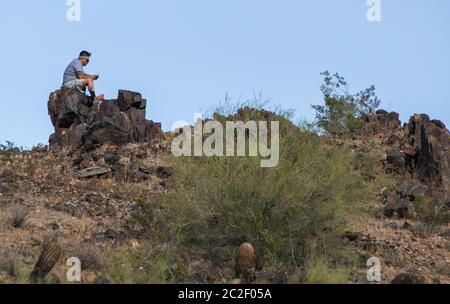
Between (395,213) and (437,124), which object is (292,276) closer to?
(395,213)

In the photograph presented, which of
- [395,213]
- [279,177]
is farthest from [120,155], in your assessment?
[279,177]

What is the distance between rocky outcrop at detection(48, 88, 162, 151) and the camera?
22.3m

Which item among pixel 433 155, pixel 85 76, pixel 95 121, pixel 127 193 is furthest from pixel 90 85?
pixel 433 155

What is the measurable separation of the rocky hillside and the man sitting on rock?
0.31 metres

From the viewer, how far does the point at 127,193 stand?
18109 millimetres

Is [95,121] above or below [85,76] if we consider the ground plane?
below

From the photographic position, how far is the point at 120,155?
2128 cm

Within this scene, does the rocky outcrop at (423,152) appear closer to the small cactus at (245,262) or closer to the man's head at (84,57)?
the man's head at (84,57)

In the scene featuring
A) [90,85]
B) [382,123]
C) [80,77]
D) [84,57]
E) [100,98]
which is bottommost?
[382,123]

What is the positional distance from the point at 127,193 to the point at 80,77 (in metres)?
6.14

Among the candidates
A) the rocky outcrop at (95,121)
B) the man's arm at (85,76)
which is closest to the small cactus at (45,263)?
the rocky outcrop at (95,121)

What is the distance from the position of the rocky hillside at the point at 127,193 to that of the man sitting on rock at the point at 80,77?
0.31m

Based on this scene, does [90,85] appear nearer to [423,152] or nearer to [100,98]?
[100,98]

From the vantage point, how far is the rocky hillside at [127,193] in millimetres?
12523
